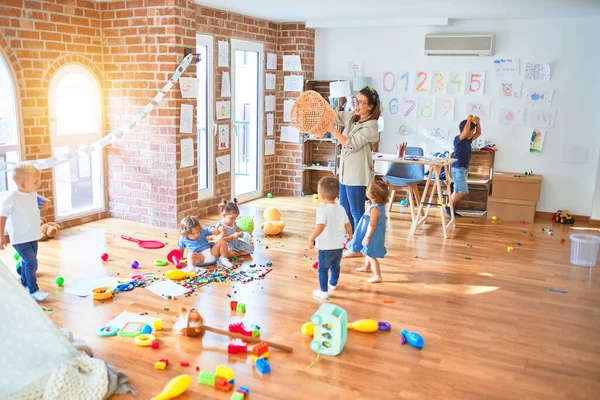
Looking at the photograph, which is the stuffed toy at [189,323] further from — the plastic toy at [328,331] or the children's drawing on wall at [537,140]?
the children's drawing on wall at [537,140]

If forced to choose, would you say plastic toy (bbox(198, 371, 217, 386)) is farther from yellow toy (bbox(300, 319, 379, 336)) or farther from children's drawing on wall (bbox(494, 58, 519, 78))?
children's drawing on wall (bbox(494, 58, 519, 78))

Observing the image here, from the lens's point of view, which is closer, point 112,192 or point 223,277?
point 223,277

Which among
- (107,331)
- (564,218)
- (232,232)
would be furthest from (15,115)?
(564,218)

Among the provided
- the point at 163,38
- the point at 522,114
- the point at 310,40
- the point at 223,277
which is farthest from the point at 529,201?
the point at 163,38

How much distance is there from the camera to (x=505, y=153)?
6855 mm

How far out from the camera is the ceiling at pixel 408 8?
551 cm

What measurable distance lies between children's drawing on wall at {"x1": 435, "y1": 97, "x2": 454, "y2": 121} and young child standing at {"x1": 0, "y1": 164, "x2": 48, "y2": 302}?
4.89 metres

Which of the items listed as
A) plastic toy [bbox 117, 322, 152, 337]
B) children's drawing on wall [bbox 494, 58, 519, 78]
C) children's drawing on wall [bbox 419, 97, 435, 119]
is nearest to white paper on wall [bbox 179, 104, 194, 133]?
plastic toy [bbox 117, 322, 152, 337]

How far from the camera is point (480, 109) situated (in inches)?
270

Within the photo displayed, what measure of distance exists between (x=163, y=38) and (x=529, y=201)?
4.30 meters

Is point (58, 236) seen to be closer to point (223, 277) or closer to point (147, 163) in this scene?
point (147, 163)

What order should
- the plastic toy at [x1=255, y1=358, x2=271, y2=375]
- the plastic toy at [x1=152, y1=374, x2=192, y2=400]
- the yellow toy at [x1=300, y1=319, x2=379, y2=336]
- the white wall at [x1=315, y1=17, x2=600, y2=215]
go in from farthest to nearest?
the white wall at [x1=315, y1=17, x2=600, y2=215] → the yellow toy at [x1=300, y1=319, x2=379, y2=336] → the plastic toy at [x1=255, y1=358, x2=271, y2=375] → the plastic toy at [x1=152, y1=374, x2=192, y2=400]

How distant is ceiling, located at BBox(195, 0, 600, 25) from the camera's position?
551cm

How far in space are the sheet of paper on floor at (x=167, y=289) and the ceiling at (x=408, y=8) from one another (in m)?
3.07
